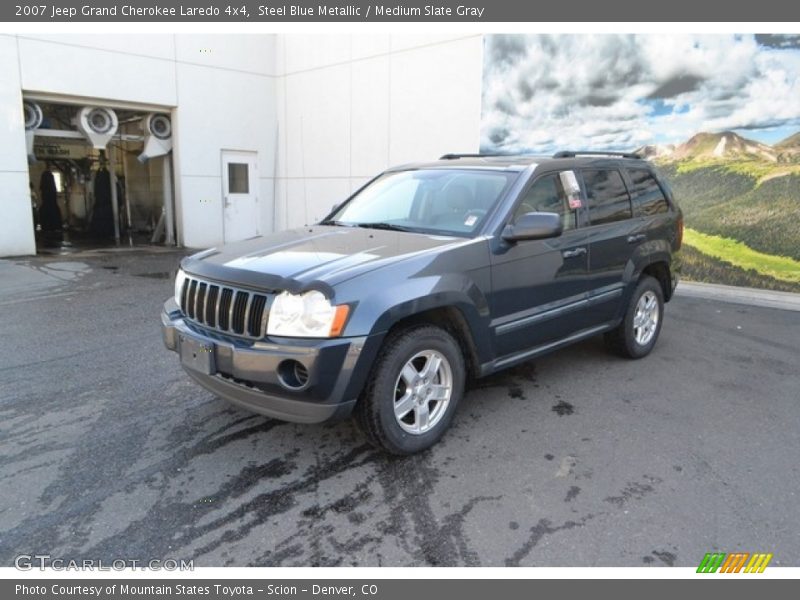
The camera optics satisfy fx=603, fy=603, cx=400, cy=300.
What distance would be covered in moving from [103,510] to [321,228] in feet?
8.17

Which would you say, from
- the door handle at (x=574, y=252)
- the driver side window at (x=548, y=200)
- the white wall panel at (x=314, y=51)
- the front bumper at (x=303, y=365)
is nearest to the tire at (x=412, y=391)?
the front bumper at (x=303, y=365)

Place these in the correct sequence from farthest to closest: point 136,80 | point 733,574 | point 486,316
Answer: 1. point 136,80
2. point 486,316
3. point 733,574

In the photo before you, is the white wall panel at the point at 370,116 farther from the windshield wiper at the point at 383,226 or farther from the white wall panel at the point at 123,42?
the windshield wiper at the point at 383,226

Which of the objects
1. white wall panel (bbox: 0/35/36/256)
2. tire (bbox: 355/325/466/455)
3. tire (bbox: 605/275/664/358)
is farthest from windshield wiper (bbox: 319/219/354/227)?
white wall panel (bbox: 0/35/36/256)

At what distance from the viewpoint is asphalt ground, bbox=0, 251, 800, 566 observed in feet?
9.33

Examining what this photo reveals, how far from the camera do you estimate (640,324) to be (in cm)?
568

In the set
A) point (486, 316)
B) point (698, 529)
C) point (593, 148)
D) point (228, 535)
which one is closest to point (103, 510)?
point (228, 535)

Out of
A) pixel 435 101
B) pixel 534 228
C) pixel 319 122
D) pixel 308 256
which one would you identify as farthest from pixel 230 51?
pixel 534 228

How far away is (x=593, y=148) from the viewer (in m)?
9.79

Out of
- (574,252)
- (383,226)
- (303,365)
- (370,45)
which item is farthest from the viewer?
(370,45)

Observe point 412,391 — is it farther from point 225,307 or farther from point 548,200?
point 548,200

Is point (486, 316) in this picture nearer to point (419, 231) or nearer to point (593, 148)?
point (419, 231)

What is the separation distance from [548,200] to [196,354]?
9.02 ft

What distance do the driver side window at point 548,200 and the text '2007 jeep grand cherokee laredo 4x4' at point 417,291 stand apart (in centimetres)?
1
